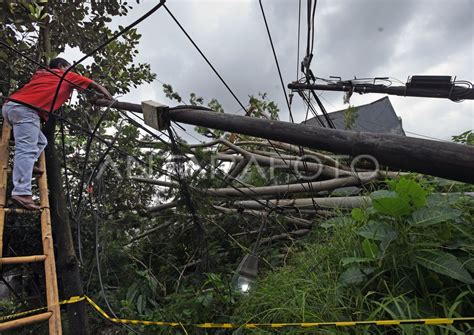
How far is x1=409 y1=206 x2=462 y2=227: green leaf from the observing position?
1674 mm

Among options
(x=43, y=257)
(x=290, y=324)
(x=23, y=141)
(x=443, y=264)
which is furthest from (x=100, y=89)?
(x=443, y=264)

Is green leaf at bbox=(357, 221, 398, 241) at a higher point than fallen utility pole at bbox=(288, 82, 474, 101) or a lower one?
lower

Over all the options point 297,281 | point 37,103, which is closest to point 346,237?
point 297,281

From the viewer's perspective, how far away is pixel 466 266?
1.64 m

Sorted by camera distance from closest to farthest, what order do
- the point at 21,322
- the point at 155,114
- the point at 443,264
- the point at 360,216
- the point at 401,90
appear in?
1. the point at 443,264
2. the point at 155,114
3. the point at 21,322
4. the point at 360,216
5. the point at 401,90

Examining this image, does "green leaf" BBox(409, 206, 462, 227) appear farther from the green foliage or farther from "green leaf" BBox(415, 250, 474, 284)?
"green leaf" BBox(415, 250, 474, 284)

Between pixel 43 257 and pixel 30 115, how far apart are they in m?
1.09

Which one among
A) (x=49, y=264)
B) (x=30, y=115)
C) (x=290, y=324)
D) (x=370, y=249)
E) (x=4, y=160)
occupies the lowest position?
(x=290, y=324)

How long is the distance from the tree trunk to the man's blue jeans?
35 cm

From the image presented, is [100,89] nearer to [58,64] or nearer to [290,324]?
[58,64]

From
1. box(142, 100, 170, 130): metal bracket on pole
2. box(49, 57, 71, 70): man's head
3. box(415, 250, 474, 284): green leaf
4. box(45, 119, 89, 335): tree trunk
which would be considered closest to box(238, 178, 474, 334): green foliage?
box(415, 250, 474, 284): green leaf

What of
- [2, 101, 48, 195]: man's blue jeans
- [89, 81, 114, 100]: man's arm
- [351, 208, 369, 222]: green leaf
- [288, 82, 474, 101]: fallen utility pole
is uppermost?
[288, 82, 474, 101]: fallen utility pole

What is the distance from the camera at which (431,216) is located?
171cm

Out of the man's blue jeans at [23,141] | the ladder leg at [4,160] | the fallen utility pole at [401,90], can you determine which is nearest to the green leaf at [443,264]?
the man's blue jeans at [23,141]
